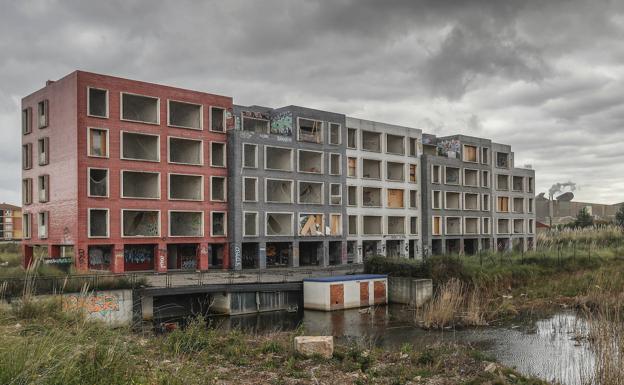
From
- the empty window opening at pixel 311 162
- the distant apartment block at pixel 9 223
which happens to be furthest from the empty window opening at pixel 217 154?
the distant apartment block at pixel 9 223

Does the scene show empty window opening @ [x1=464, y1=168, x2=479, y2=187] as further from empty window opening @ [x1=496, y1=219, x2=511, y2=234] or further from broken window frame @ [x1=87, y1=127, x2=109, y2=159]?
broken window frame @ [x1=87, y1=127, x2=109, y2=159]

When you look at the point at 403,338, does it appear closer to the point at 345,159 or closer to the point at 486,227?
the point at 345,159

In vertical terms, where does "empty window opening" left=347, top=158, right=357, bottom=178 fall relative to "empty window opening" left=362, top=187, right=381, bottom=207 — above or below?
above

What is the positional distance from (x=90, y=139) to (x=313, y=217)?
78.2 feet

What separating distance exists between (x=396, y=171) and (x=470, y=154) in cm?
1369

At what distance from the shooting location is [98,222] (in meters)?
48.3

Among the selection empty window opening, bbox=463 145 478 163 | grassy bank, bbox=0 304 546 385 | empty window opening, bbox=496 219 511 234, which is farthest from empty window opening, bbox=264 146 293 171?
empty window opening, bbox=496 219 511 234

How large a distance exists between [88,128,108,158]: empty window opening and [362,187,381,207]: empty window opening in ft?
101

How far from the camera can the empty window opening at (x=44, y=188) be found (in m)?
50.5

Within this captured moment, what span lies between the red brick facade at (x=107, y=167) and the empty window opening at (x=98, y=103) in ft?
1.66

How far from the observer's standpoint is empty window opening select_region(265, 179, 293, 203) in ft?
195

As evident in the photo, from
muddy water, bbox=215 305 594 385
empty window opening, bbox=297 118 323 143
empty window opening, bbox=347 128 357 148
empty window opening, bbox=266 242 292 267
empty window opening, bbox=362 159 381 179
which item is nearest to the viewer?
muddy water, bbox=215 305 594 385

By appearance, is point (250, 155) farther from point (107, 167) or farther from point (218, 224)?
point (107, 167)

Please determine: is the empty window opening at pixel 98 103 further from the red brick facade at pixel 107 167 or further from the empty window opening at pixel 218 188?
the empty window opening at pixel 218 188
